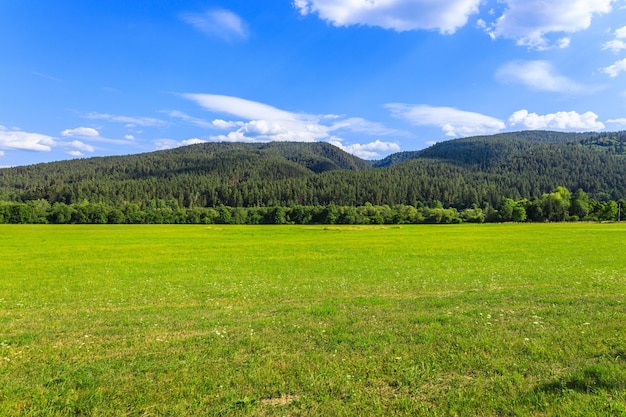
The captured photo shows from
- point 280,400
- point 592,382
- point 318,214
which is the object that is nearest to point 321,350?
point 280,400

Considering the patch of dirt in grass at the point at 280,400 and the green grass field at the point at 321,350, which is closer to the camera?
the green grass field at the point at 321,350

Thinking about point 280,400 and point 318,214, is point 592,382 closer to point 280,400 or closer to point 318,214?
point 280,400

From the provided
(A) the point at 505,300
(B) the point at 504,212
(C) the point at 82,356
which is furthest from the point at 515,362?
(B) the point at 504,212

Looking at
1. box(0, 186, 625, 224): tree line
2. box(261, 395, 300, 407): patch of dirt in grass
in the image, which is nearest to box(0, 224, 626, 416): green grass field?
box(261, 395, 300, 407): patch of dirt in grass

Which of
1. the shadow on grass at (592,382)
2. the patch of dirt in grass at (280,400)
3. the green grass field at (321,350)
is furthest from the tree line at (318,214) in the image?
the patch of dirt in grass at (280,400)

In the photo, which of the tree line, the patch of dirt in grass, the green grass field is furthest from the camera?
the tree line

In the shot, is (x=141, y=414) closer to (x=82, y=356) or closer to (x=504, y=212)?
(x=82, y=356)

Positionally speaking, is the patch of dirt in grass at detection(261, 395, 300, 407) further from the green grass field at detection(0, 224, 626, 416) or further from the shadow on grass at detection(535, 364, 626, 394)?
the shadow on grass at detection(535, 364, 626, 394)

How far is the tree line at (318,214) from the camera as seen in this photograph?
145 meters

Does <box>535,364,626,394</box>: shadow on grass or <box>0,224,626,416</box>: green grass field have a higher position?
<box>535,364,626,394</box>: shadow on grass

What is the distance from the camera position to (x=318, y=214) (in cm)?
15900

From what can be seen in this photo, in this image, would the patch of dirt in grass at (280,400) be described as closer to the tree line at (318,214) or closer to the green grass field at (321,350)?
the green grass field at (321,350)

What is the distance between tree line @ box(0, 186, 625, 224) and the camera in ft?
475

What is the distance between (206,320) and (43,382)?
20.7 feet
